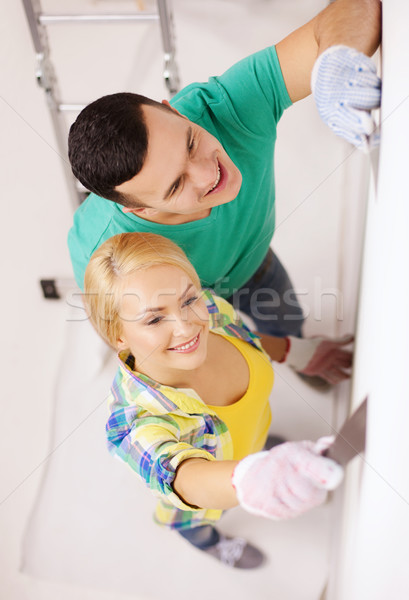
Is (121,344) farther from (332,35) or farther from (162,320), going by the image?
(332,35)

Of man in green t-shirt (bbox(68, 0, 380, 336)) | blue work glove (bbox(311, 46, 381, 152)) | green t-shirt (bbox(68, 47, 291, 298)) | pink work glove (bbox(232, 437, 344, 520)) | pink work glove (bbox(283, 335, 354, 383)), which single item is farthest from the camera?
pink work glove (bbox(283, 335, 354, 383))

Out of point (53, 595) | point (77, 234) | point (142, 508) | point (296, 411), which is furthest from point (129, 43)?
point (53, 595)

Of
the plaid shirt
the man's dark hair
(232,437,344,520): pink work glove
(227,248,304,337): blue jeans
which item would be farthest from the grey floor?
the man's dark hair

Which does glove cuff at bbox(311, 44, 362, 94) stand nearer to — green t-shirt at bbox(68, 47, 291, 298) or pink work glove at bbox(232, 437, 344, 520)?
green t-shirt at bbox(68, 47, 291, 298)

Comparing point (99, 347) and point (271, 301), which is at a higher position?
point (271, 301)

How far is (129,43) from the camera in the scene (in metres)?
2.77

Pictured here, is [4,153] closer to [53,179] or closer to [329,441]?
[53,179]

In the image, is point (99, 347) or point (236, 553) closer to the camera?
point (236, 553)

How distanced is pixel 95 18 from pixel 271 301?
3.36 ft

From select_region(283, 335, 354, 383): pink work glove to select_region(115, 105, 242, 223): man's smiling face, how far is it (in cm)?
78

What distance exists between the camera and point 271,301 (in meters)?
1.84

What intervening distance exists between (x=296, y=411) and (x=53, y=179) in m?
1.43

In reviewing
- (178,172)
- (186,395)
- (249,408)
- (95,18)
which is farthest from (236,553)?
(95,18)

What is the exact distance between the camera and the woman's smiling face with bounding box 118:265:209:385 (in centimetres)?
109
